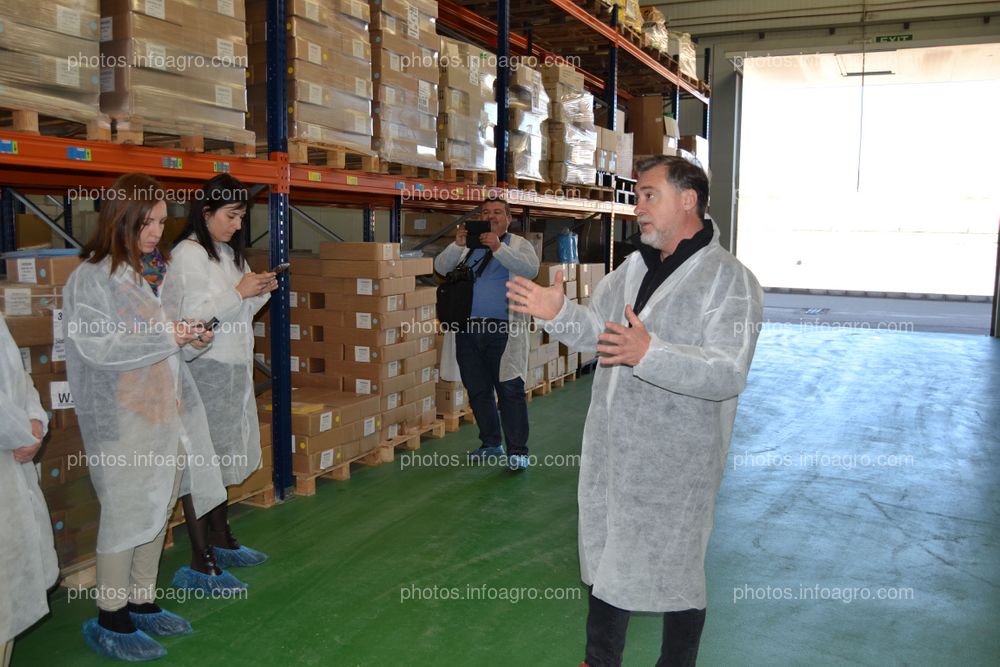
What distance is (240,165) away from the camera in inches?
190

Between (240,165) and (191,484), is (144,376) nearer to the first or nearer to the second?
(191,484)

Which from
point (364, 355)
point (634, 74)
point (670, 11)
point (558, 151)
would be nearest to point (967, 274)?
point (670, 11)

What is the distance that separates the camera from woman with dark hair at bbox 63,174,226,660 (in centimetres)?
323

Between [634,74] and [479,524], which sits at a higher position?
[634,74]

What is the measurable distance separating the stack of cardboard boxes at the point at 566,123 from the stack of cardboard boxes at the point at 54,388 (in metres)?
5.84

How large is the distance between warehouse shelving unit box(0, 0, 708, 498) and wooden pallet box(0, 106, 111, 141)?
2.0 inches

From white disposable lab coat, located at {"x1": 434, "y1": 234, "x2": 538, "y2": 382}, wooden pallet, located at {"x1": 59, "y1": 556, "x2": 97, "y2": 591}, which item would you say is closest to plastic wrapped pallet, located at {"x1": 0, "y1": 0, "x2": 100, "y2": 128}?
wooden pallet, located at {"x1": 59, "y1": 556, "x2": 97, "y2": 591}

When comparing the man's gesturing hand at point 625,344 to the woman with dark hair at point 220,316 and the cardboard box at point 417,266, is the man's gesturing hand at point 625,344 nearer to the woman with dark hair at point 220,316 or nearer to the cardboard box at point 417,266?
the woman with dark hair at point 220,316

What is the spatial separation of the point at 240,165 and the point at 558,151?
15.5ft

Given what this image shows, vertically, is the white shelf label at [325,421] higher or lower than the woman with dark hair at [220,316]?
lower

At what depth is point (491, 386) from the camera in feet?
21.6

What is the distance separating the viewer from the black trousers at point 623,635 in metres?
2.75

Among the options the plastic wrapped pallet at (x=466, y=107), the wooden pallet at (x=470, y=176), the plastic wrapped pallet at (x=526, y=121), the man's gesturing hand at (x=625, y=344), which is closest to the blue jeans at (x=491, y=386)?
the wooden pallet at (x=470, y=176)

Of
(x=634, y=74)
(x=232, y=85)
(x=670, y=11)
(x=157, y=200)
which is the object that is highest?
(x=670, y=11)
